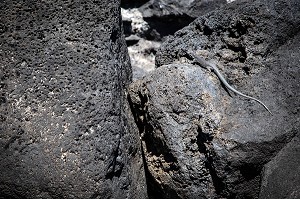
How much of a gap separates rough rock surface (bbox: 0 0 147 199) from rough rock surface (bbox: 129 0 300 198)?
0.21m

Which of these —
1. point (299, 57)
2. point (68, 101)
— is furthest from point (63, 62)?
point (299, 57)

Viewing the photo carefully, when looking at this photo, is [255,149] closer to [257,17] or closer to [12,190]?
[257,17]

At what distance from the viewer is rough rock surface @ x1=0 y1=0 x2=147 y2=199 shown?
5.28ft

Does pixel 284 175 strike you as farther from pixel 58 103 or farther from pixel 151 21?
pixel 151 21

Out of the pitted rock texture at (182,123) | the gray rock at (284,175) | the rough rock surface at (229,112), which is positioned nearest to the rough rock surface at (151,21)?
the rough rock surface at (229,112)

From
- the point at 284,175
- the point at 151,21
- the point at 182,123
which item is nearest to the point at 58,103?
the point at 182,123

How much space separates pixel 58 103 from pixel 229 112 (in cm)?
80

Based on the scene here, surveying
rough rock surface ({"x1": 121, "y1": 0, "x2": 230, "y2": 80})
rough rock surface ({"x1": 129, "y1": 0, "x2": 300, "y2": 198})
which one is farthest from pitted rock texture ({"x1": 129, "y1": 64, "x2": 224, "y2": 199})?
rough rock surface ({"x1": 121, "y1": 0, "x2": 230, "y2": 80})

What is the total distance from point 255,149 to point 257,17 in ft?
2.23

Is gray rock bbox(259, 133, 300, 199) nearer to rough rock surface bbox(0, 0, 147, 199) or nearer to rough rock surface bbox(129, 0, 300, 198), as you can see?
rough rock surface bbox(129, 0, 300, 198)

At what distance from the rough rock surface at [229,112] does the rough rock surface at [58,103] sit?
0.70 feet

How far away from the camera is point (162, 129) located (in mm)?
1709

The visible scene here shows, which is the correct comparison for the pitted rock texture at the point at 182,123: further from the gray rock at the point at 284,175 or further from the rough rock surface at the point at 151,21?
the rough rock surface at the point at 151,21

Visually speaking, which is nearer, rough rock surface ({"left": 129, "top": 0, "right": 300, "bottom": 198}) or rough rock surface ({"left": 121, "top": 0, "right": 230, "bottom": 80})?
rough rock surface ({"left": 129, "top": 0, "right": 300, "bottom": 198})
